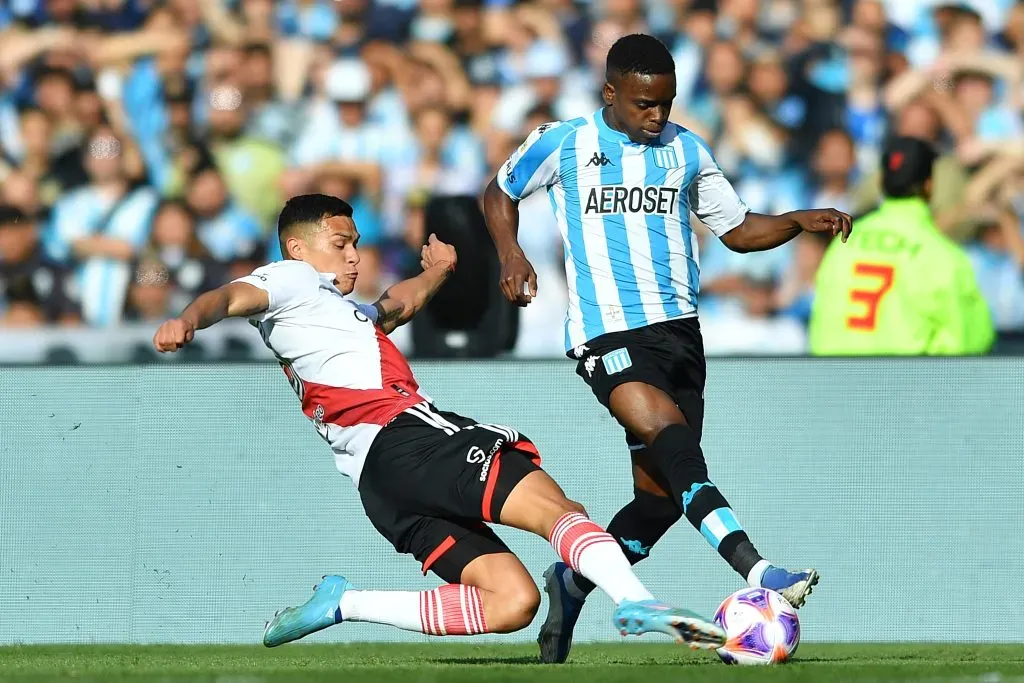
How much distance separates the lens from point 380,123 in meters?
9.88

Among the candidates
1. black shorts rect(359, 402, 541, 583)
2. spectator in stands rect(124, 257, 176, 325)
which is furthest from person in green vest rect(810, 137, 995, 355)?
spectator in stands rect(124, 257, 176, 325)

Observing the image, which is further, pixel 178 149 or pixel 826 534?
pixel 178 149

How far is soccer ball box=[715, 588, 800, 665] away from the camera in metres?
4.79

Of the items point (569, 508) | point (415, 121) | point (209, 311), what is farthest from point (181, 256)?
point (569, 508)

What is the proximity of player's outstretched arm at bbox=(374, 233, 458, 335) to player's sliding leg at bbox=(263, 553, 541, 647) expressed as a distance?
1004mm

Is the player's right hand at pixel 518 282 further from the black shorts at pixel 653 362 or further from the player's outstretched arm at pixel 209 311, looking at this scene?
the player's outstretched arm at pixel 209 311

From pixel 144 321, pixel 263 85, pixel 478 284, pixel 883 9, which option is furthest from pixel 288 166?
pixel 883 9

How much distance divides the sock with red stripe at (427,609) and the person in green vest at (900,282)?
2.78 m

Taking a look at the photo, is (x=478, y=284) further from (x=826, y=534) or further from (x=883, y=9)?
(x=883, y=9)

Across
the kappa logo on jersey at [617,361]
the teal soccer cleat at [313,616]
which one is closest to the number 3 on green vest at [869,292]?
the kappa logo on jersey at [617,361]

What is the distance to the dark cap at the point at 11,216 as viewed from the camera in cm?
945

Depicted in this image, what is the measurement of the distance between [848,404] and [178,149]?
479 cm

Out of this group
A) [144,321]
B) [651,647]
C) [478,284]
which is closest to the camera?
[651,647]

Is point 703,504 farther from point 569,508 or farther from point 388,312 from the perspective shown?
point 388,312
